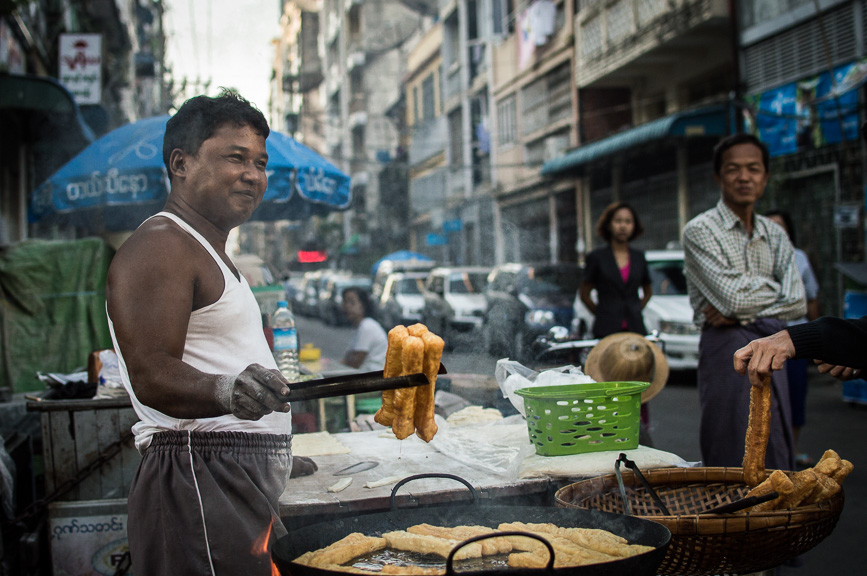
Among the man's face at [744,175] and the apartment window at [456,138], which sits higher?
the apartment window at [456,138]

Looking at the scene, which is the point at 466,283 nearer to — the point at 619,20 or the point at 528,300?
the point at 528,300

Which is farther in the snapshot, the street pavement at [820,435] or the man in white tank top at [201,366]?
the street pavement at [820,435]

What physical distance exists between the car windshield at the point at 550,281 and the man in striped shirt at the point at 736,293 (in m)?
8.03

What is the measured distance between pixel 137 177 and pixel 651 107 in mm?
15801

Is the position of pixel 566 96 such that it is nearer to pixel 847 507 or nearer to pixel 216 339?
pixel 847 507

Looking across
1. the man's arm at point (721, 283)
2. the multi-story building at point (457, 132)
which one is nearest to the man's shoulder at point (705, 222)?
the man's arm at point (721, 283)

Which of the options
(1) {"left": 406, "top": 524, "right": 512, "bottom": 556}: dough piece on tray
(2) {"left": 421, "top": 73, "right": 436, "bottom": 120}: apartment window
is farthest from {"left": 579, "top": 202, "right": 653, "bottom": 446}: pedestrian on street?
(2) {"left": 421, "top": 73, "right": 436, "bottom": 120}: apartment window

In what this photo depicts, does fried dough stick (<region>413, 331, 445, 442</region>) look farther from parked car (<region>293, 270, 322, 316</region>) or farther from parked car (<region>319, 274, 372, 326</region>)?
parked car (<region>293, 270, 322, 316</region>)

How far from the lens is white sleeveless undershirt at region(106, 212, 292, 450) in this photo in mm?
1921

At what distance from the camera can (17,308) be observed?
6.02m

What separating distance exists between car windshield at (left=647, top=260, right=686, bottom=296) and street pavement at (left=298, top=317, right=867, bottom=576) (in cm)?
122

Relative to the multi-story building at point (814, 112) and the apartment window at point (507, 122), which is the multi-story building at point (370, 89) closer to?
the apartment window at point (507, 122)

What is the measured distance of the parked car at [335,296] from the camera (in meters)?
23.8

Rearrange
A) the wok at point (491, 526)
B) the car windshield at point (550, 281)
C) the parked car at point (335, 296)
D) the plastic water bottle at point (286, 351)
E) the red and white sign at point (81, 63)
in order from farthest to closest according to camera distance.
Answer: the parked car at point (335, 296)
the car windshield at point (550, 281)
the red and white sign at point (81, 63)
the plastic water bottle at point (286, 351)
the wok at point (491, 526)
